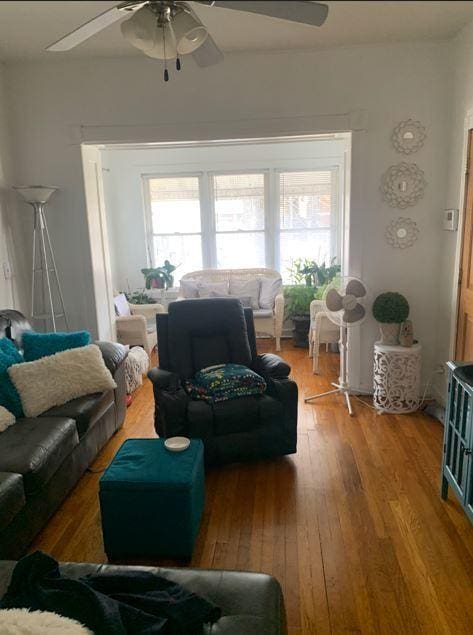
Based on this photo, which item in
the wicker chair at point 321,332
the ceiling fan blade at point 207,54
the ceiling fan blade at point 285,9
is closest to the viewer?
the ceiling fan blade at point 285,9

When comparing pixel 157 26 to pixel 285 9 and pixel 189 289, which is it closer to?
pixel 285 9

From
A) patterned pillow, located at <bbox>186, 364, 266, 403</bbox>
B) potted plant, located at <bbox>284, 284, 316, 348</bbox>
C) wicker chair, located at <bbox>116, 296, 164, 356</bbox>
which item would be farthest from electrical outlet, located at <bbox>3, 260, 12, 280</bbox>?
potted plant, located at <bbox>284, 284, 316, 348</bbox>

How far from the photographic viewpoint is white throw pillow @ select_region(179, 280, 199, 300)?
575 cm

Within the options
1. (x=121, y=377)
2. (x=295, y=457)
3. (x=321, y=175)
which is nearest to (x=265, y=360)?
(x=295, y=457)

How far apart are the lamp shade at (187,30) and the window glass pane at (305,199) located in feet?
14.3

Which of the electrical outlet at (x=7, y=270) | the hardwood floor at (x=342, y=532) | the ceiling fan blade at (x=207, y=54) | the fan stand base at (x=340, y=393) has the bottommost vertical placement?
the hardwood floor at (x=342, y=532)

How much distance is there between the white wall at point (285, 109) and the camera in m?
3.50

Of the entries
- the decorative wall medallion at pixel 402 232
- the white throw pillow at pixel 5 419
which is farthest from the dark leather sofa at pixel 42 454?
the decorative wall medallion at pixel 402 232

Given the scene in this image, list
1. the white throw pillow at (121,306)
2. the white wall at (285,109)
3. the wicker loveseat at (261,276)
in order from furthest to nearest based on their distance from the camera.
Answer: the wicker loveseat at (261,276) < the white throw pillow at (121,306) < the white wall at (285,109)

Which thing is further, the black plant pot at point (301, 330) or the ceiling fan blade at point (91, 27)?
the black plant pot at point (301, 330)

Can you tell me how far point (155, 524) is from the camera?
2.07 meters

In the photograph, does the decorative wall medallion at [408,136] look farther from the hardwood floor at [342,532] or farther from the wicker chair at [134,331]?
→ the wicker chair at [134,331]

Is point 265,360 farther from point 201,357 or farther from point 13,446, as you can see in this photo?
point 13,446

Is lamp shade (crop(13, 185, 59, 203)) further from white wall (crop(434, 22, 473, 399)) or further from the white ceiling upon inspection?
white wall (crop(434, 22, 473, 399))
